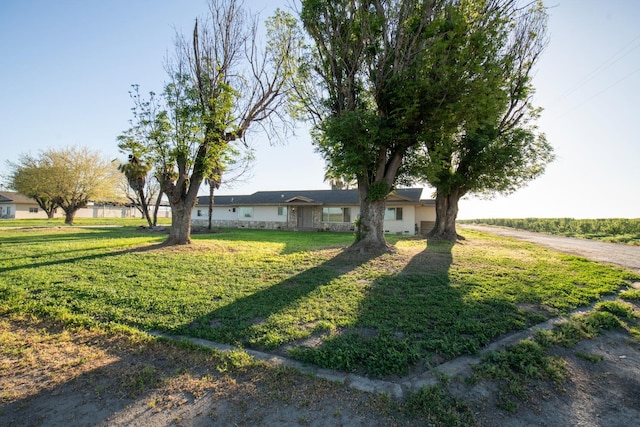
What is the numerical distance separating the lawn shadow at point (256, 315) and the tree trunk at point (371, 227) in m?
3.32

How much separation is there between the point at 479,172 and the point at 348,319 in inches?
543

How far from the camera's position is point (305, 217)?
2658cm

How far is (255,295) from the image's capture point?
5.64m

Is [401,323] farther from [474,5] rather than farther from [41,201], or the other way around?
[41,201]

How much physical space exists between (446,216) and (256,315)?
1629 cm

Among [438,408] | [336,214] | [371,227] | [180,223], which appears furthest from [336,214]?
[438,408]

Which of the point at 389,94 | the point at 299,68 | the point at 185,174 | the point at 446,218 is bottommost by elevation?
the point at 446,218

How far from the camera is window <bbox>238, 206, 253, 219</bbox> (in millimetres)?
28734

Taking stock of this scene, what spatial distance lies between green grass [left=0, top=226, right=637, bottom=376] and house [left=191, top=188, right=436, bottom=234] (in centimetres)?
1385

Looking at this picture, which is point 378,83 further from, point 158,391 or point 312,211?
point 312,211

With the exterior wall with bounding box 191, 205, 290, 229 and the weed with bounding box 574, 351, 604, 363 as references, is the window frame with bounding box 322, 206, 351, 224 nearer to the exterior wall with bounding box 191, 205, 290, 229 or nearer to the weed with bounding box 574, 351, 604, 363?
the exterior wall with bounding box 191, 205, 290, 229

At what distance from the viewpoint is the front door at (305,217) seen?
26375mm

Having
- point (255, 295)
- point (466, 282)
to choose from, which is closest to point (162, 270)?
point (255, 295)

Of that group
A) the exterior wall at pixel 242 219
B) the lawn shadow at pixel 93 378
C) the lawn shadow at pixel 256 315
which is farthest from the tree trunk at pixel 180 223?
the exterior wall at pixel 242 219
